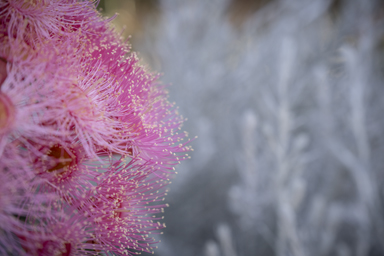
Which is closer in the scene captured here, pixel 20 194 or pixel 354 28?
pixel 20 194

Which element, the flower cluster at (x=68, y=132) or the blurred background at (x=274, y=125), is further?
the blurred background at (x=274, y=125)

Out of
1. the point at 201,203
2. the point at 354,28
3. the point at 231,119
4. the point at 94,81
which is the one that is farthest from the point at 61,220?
the point at 354,28

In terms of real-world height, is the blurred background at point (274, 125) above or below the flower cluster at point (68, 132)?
above

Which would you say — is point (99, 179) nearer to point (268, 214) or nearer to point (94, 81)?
point (94, 81)

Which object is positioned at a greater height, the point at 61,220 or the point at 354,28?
the point at 354,28

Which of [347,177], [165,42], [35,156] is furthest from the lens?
[165,42]

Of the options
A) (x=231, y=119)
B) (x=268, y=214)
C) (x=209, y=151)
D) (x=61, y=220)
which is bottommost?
(x=61, y=220)
